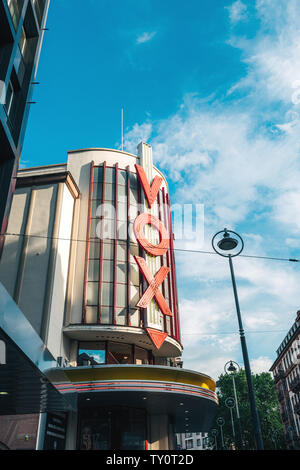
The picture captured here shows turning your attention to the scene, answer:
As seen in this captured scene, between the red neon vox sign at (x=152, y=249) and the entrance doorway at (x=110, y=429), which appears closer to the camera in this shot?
the entrance doorway at (x=110, y=429)

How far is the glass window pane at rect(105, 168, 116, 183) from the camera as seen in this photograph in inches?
1126

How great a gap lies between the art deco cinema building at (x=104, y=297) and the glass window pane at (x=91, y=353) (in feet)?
0.21

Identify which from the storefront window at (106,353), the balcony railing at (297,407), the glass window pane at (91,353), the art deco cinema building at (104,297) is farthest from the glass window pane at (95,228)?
the balcony railing at (297,407)

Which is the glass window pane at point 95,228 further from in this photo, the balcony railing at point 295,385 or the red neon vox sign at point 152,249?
the balcony railing at point 295,385

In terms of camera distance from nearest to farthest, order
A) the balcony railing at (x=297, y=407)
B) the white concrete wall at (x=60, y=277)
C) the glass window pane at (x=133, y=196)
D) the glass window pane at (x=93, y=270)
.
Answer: the white concrete wall at (x=60, y=277)
the glass window pane at (x=93, y=270)
the glass window pane at (x=133, y=196)
the balcony railing at (x=297, y=407)

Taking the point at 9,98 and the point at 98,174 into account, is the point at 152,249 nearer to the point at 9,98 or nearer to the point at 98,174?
the point at 98,174

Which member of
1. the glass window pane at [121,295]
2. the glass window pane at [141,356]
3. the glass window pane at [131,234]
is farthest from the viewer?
the glass window pane at [131,234]

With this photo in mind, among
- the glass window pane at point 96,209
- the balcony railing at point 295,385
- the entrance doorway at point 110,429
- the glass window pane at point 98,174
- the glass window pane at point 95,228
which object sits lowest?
the entrance doorway at point 110,429

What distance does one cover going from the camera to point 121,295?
80.8 feet

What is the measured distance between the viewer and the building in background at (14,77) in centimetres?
1425

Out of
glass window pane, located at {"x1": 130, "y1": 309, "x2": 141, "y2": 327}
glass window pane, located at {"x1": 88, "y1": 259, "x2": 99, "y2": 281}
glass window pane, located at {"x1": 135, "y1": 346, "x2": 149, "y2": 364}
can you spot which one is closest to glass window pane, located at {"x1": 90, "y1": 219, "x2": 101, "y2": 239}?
glass window pane, located at {"x1": 88, "y1": 259, "x2": 99, "y2": 281}

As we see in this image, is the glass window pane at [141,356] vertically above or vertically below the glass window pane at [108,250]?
below

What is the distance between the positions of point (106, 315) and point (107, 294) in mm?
1503

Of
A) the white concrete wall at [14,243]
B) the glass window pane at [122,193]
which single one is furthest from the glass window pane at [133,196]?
the white concrete wall at [14,243]
